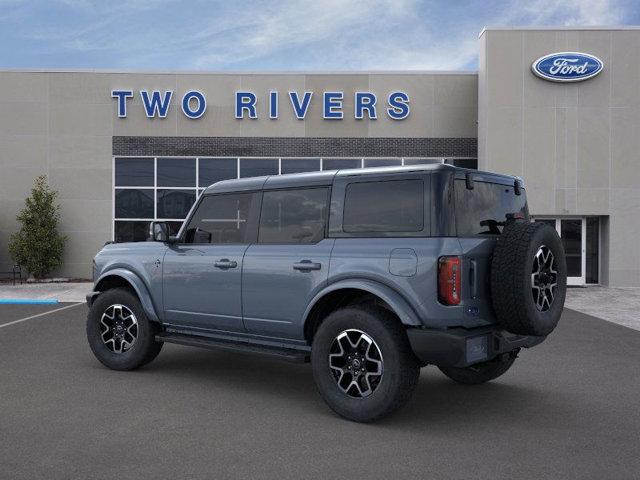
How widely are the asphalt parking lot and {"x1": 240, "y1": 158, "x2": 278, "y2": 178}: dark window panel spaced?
40.4 feet

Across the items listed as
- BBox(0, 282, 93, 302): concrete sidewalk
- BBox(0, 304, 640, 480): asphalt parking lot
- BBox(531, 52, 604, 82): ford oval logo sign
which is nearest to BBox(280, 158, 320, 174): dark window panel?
BBox(0, 282, 93, 302): concrete sidewalk

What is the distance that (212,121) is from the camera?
61.8 feet

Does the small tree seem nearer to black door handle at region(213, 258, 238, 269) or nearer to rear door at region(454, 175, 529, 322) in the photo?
black door handle at region(213, 258, 238, 269)

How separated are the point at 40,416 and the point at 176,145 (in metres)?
15.0

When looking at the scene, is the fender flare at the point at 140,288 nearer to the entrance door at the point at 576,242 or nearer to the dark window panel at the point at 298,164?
the dark window panel at the point at 298,164

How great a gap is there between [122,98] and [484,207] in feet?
53.8

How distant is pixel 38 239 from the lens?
17.8 meters

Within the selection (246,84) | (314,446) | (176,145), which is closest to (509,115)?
(246,84)

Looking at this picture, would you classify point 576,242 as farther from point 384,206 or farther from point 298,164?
point 384,206

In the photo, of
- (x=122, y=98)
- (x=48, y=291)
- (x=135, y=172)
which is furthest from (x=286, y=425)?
(x=122, y=98)

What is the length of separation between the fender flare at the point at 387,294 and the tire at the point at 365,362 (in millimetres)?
179

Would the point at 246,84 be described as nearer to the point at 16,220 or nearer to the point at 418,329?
the point at 16,220

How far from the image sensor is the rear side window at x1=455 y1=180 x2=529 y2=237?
4.62m

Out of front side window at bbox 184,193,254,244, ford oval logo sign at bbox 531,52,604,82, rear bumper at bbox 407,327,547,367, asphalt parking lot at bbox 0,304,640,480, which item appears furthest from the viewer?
ford oval logo sign at bbox 531,52,604,82
